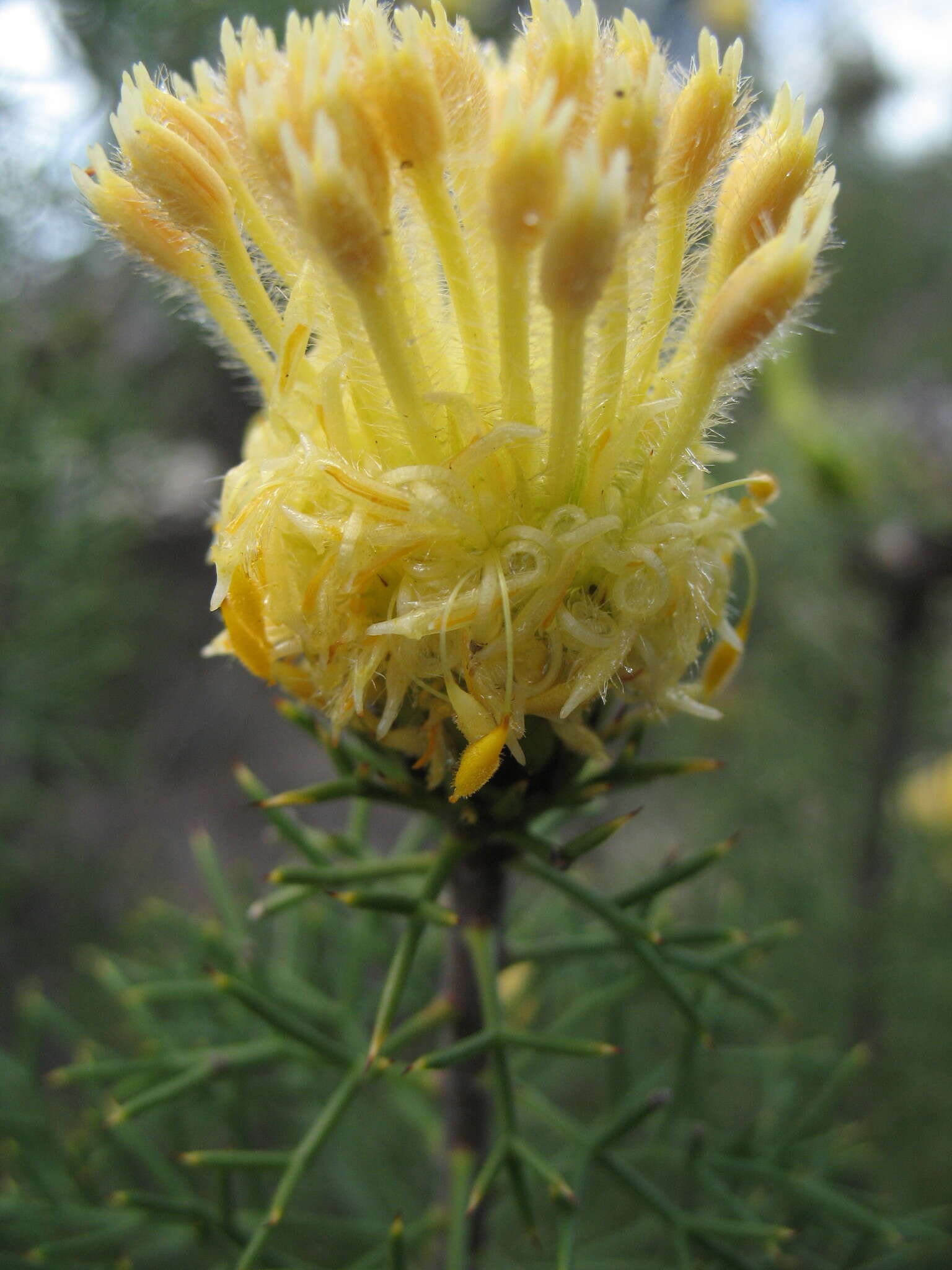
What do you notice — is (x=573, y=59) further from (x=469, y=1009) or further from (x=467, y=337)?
(x=469, y=1009)

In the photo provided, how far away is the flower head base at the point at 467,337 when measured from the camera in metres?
0.44

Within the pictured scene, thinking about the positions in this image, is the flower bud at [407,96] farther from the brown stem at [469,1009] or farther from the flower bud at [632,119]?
the brown stem at [469,1009]

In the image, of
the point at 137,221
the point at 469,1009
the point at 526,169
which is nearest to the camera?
the point at 526,169

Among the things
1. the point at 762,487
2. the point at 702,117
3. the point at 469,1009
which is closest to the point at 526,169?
the point at 702,117

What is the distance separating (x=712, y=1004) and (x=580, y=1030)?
0.95 ft

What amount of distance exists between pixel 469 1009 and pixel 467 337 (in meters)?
0.54

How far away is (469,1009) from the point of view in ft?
2.46

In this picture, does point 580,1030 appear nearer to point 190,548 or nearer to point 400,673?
point 400,673

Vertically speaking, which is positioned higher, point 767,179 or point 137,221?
point 137,221

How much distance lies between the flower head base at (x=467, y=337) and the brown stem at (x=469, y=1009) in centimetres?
18

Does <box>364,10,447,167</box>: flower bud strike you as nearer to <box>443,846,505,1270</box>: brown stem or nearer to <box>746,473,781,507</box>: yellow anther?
<box>746,473,781,507</box>: yellow anther

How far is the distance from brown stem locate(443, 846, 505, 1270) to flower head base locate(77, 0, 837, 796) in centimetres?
18

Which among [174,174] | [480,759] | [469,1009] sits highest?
[174,174]

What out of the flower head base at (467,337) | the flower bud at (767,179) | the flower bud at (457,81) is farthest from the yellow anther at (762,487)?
the flower bud at (457,81)
